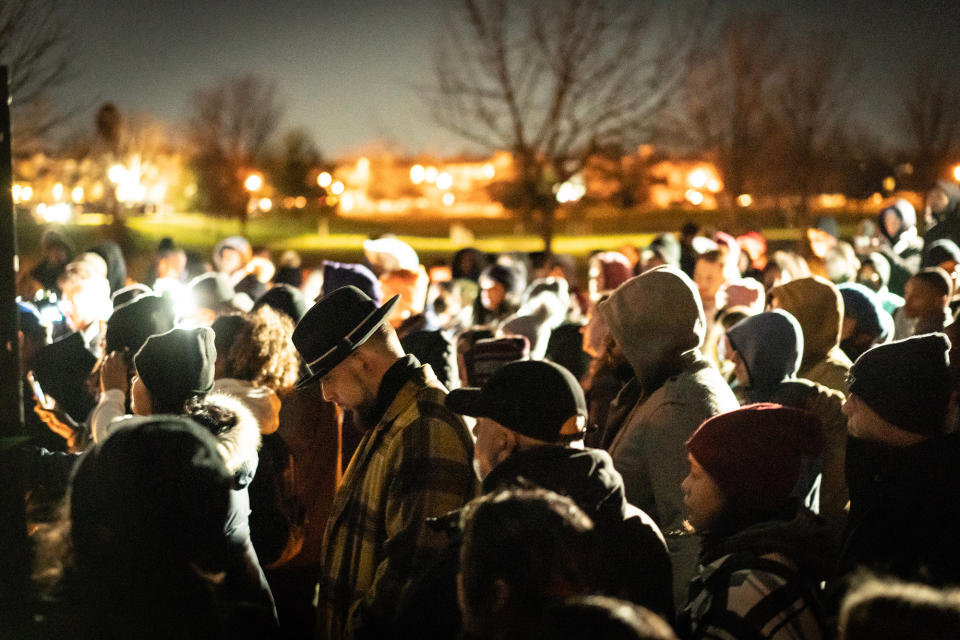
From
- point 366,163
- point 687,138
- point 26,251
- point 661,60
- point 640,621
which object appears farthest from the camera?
point 366,163

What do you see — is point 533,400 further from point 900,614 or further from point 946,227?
point 946,227

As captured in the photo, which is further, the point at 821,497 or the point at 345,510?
the point at 821,497

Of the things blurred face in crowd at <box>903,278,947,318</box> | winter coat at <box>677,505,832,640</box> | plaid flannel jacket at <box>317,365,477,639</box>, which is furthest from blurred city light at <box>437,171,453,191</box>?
winter coat at <box>677,505,832,640</box>

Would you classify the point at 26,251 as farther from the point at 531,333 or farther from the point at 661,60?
the point at 531,333

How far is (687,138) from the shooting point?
31.5 meters

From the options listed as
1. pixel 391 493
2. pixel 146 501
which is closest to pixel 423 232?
pixel 391 493

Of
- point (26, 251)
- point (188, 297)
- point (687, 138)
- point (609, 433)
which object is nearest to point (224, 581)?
point (609, 433)

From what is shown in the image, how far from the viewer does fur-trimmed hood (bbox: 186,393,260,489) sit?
3.37 m

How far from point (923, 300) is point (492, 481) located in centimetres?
583

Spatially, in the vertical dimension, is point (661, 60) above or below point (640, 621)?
above

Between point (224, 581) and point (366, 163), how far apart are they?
444 ft

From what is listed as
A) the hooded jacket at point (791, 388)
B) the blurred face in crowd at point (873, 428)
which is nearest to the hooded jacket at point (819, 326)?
the hooded jacket at point (791, 388)

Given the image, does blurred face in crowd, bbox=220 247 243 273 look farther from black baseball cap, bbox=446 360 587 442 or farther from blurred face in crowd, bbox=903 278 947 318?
black baseball cap, bbox=446 360 587 442

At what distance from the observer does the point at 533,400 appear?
302 cm
